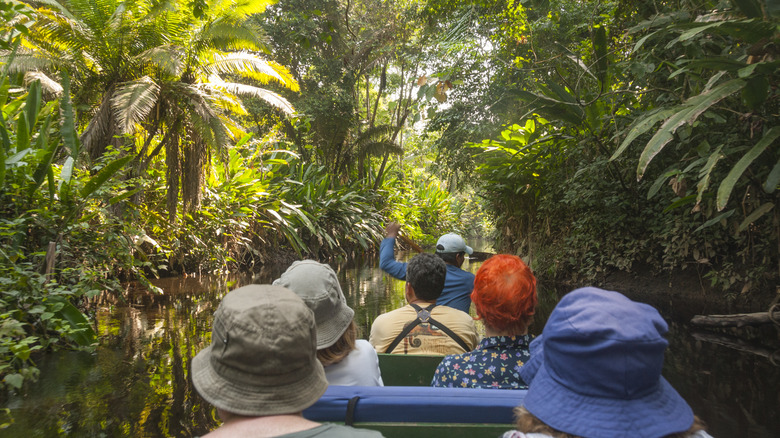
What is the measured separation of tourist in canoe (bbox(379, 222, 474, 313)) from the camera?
3.85m

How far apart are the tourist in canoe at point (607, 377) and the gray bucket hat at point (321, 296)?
0.99m

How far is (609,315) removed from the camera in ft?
3.57

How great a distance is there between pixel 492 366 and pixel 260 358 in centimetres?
128

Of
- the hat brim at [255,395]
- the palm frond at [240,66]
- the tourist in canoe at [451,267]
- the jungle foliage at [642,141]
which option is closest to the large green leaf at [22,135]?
the tourist in canoe at [451,267]

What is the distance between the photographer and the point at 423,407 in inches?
65.7

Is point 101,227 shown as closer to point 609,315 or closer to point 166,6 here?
point 166,6

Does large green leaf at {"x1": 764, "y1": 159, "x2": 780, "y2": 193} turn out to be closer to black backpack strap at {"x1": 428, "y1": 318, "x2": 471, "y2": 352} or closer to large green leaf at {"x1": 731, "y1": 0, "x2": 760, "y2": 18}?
large green leaf at {"x1": 731, "y1": 0, "x2": 760, "y2": 18}

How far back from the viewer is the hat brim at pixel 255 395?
112 cm

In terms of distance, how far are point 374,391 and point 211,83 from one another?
755cm

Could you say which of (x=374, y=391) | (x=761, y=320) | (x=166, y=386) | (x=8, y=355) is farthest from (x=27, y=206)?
(x=761, y=320)

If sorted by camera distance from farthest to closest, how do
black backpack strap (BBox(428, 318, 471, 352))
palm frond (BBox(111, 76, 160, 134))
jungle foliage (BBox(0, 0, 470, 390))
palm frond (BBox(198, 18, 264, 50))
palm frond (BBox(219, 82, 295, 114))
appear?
palm frond (BBox(219, 82, 295, 114)), palm frond (BBox(198, 18, 264, 50)), palm frond (BBox(111, 76, 160, 134)), jungle foliage (BBox(0, 0, 470, 390)), black backpack strap (BBox(428, 318, 471, 352))

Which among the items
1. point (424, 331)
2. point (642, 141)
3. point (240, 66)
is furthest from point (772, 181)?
point (240, 66)

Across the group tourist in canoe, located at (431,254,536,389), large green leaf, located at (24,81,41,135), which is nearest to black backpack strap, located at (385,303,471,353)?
tourist in canoe, located at (431,254,536,389)

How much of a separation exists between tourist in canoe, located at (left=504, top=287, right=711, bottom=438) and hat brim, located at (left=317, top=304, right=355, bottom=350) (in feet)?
3.31
